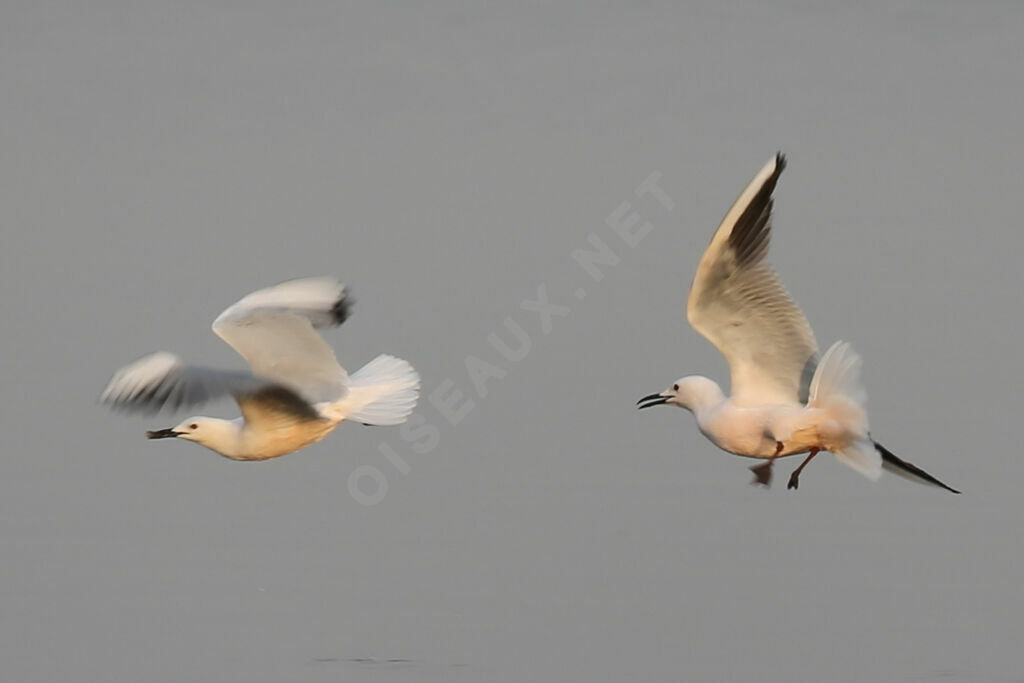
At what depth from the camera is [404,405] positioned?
31.1 ft

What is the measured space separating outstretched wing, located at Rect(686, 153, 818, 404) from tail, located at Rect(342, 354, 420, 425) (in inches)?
50.1

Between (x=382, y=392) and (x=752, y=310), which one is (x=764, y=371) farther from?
(x=382, y=392)

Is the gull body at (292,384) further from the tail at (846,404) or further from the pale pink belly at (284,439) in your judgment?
the tail at (846,404)

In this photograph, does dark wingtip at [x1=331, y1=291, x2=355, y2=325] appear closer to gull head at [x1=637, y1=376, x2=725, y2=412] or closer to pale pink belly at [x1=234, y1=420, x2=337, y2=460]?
pale pink belly at [x1=234, y1=420, x2=337, y2=460]

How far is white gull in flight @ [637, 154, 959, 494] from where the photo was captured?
353 inches

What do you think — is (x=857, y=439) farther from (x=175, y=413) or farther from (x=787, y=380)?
(x=175, y=413)

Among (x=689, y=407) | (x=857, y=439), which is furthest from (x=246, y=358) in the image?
(x=857, y=439)

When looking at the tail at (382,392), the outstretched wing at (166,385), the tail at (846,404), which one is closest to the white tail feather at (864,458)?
the tail at (846,404)

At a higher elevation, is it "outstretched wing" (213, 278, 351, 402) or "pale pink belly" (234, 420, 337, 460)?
"outstretched wing" (213, 278, 351, 402)

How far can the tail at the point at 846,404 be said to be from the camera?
351 inches

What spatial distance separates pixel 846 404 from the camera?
892 cm

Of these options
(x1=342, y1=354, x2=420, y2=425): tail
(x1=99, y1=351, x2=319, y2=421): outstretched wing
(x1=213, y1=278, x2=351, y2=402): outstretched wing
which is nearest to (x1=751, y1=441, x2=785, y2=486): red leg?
(x1=342, y1=354, x2=420, y2=425): tail

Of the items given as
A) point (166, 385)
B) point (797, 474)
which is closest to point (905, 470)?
point (797, 474)

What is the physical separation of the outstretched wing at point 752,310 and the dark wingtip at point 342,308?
4.84 ft
